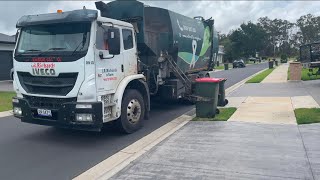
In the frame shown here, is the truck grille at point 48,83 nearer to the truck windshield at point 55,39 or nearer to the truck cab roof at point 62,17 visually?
the truck windshield at point 55,39

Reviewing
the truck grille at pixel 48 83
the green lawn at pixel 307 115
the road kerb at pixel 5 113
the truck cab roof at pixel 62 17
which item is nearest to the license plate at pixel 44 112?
the truck grille at pixel 48 83

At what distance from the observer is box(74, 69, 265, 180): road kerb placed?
5.30 meters

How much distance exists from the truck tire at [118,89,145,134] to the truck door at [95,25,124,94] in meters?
0.48

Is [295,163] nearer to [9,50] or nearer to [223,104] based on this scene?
[223,104]

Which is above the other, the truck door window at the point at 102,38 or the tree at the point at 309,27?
the tree at the point at 309,27

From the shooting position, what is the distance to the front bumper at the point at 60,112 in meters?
6.63

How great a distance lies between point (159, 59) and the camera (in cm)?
979

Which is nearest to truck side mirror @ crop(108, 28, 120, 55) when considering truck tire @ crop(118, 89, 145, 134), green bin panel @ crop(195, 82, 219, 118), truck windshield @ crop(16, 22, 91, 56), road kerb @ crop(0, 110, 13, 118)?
truck windshield @ crop(16, 22, 91, 56)

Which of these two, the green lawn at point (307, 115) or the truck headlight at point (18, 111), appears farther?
the green lawn at point (307, 115)

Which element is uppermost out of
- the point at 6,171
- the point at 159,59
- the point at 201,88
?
the point at 159,59

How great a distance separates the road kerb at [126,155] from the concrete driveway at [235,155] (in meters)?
0.17

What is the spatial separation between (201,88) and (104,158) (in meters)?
4.36

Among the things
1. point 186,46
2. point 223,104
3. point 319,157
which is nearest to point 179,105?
point 223,104

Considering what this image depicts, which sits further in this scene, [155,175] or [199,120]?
[199,120]
